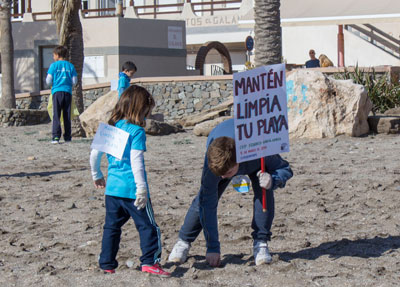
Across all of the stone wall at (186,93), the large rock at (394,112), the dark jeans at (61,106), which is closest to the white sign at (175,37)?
the stone wall at (186,93)

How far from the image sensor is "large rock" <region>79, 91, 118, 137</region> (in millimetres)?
13062

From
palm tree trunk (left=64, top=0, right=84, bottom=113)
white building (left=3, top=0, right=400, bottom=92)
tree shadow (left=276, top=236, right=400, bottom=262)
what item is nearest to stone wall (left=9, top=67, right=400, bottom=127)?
white building (left=3, top=0, right=400, bottom=92)

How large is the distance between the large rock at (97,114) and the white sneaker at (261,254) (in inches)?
337

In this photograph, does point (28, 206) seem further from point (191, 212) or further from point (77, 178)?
point (191, 212)

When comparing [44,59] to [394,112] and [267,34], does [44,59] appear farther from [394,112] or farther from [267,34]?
[394,112]

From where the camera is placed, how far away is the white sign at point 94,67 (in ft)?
77.9

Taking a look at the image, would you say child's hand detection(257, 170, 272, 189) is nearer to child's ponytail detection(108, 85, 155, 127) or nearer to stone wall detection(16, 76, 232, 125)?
child's ponytail detection(108, 85, 155, 127)

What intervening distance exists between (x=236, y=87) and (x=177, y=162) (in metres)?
4.96

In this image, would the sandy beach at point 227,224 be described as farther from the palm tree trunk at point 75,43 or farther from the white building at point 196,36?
the white building at point 196,36

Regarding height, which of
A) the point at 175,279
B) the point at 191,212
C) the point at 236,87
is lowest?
the point at 175,279

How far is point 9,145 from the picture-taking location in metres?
12.2

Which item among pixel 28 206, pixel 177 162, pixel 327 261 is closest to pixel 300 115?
pixel 177 162

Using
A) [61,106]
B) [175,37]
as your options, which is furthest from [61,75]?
[175,37]

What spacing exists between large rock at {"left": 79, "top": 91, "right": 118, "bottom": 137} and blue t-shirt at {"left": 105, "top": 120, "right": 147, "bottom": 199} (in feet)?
28.3
